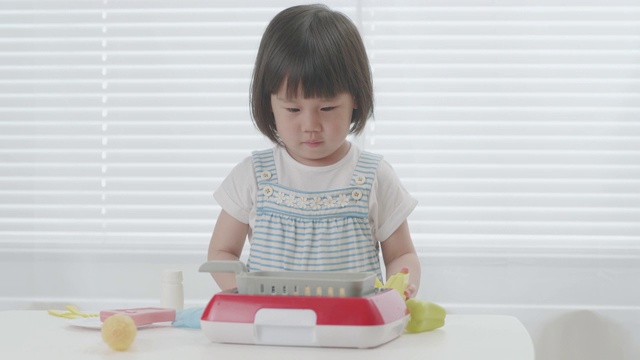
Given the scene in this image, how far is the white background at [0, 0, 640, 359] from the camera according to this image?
7.45ft

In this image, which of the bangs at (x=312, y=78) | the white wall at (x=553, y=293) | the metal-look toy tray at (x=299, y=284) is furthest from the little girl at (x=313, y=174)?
the white wall at (x=553, y=293)

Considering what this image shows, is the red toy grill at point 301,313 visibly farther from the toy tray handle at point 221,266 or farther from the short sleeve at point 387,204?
the short sleeve at point 387,204

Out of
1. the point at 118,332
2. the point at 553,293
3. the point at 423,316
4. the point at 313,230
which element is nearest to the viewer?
the point at 118,332

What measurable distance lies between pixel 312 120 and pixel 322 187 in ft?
0.57

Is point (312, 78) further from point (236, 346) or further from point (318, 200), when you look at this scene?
point (236, 346)

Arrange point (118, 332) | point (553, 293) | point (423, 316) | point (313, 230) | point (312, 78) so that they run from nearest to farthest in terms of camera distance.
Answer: point (118, 332)
point (423, 316)
point (312, 78)
point (313, 230)
point (553, 293)

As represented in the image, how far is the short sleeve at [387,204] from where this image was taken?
1.56 meters

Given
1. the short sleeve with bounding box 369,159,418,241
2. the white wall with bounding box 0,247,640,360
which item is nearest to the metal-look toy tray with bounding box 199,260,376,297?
the short sleeve with bounding box 369,159,418,241

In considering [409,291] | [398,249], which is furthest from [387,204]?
[409,291]

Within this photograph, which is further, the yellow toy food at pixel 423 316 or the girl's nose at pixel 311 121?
the girl's nose at pixel 311 121

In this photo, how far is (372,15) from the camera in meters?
2.28

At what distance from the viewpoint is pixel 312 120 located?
142 centimetres

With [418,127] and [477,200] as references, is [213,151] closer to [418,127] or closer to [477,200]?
[418,127]

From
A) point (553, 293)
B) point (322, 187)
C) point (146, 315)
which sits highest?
point (322, 187)
